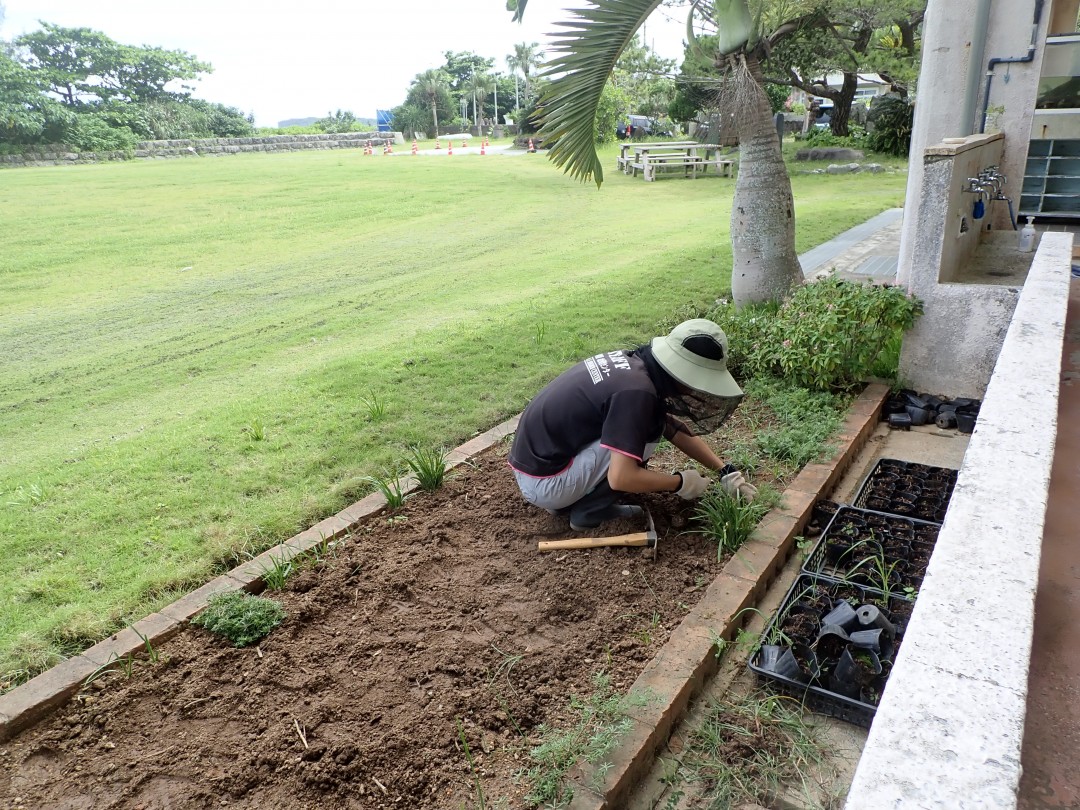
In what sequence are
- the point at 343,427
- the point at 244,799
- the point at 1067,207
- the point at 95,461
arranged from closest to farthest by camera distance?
the point at 244,799 < the point at 95,461 < the point at 343,427 < the point at 1067,207

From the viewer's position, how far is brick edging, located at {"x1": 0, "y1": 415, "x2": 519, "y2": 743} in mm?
2564

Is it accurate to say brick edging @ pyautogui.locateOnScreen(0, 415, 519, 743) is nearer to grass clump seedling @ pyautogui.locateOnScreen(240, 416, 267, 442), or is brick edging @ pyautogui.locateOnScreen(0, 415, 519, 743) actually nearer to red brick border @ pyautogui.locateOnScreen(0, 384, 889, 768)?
red brick border @ pyautogui.locateOnScreen(0, 384, 889, 768)

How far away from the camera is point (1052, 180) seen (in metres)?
6.77

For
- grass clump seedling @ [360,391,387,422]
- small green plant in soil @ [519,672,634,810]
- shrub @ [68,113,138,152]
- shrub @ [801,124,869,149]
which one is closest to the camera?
small green plant in soil @ [519,672,634,810]

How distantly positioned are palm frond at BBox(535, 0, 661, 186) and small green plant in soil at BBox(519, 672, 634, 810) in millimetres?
4574

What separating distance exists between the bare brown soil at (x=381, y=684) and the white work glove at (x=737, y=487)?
280 millimetres

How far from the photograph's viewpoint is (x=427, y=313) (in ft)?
27.1

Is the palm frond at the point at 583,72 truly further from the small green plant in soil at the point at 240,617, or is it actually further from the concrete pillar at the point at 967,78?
the small green plant in soil at the point at 240,617

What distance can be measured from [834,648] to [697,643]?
491mm

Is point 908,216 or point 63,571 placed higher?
point 908,216

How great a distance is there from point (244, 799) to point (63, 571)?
171 centimetres

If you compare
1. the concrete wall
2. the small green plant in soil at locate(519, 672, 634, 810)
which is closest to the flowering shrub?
the concrete wall

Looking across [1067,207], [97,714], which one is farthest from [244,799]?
[1067,207]

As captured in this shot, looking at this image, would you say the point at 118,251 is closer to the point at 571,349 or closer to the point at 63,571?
the point at 571,349
